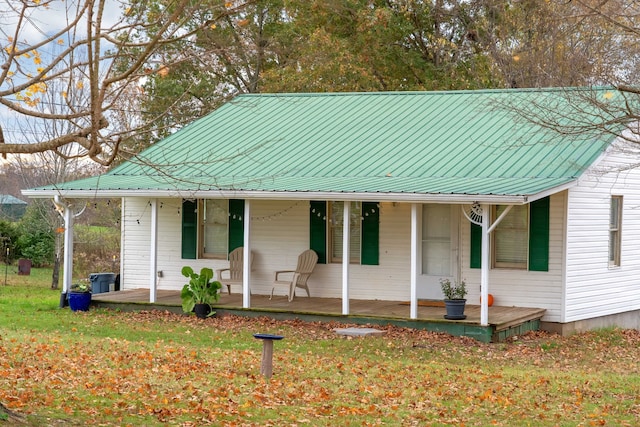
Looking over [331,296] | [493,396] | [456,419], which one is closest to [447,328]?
[331,296]

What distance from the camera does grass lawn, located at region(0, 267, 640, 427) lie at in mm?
9500

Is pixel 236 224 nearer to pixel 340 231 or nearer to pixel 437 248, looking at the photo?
pixel 340 231

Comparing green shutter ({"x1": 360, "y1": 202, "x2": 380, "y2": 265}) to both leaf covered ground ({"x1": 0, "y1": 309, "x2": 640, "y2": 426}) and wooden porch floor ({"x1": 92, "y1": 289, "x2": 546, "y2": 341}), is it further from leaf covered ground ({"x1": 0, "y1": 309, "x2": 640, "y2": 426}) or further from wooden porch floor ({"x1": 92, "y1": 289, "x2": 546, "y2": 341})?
leaf covered ground ({"x1": 0, "y1": 309, "x2": 640, "y2": 426})

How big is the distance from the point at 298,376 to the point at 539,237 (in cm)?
683

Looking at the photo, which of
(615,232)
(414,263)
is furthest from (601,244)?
(414,263)

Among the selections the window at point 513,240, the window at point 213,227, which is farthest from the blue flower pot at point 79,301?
the window at point 513,240

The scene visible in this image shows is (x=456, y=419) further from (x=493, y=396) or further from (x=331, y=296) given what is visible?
(x=331, y=296)

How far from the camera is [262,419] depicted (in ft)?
30.4

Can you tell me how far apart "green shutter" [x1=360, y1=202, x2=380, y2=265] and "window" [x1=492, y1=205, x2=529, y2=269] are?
7.46 ft

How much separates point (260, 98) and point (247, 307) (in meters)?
6.93

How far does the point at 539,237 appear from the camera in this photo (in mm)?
16891

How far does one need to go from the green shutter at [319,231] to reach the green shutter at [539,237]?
4084mm

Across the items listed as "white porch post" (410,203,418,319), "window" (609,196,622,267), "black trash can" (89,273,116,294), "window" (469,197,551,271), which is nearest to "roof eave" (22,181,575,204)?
"white porch post" (410,203,418,319)

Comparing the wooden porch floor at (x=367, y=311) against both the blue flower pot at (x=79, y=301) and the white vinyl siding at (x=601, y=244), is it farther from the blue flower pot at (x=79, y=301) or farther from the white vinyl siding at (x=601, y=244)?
the white vinyl siding at (x=601, y=244)
